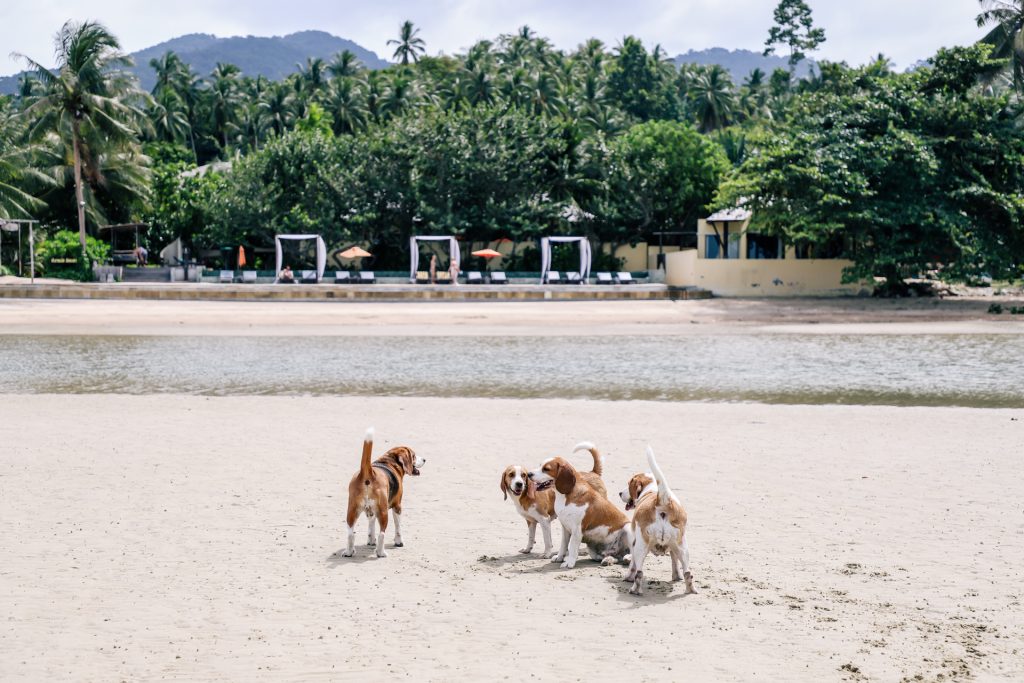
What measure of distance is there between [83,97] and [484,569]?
168 feet

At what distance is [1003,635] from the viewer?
18.1ft

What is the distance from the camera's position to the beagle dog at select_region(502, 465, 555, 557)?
6.68 meters

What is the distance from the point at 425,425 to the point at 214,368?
31.3 feet

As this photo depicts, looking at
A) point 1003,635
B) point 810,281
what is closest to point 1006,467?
point 1003,635

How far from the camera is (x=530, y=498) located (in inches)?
268

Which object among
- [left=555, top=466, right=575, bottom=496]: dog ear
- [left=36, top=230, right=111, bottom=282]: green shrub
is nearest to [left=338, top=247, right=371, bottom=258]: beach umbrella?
[left=36, top=230, right=111, bottom=282]: green shrub

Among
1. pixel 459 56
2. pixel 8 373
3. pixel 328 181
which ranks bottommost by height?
pixel 8 373

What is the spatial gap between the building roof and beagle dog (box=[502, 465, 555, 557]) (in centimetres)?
4055

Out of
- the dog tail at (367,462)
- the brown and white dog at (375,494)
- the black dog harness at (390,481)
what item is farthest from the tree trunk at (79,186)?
the dog tail at (367,462)

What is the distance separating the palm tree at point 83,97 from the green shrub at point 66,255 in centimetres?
53

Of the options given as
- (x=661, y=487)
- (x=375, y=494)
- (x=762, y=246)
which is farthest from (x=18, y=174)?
(x=661, y=487)

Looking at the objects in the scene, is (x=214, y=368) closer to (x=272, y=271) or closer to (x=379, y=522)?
(x=379, y=522)

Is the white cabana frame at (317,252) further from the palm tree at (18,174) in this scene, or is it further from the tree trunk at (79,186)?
the palm tree at (18,174)

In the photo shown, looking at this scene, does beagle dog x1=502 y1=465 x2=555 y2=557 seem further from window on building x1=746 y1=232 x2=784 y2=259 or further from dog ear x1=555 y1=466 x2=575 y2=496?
window on building x1=746 y1=232 x2=784 y2=259
